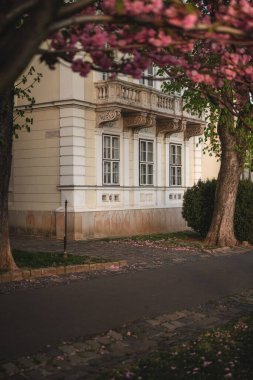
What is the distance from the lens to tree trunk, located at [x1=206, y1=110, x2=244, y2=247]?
56.9 ft

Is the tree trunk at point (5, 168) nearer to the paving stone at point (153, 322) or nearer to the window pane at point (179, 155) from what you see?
the paving stone at point (153, 322)

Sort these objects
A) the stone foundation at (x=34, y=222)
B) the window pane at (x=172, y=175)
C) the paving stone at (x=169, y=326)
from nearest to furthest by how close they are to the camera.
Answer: the paving stone at (x=169, y=326) < the stone foundation at (x=34, y=222) < the window pane at (x=172, y=175)

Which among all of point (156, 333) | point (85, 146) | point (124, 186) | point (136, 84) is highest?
point (136, 84)

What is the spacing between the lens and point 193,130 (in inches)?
1003

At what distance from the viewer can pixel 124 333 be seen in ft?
23.5

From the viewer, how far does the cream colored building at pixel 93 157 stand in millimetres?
19594

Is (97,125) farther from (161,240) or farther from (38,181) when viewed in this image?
(161,240)

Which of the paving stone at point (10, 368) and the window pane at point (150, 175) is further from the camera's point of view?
the window pane at point (150, 175)

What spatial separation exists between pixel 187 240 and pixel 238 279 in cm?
768

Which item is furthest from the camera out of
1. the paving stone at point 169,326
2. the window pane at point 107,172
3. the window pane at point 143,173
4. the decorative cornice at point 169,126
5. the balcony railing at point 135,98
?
the decorative cornice at point 169,126

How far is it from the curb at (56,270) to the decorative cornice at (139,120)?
29.4 feet

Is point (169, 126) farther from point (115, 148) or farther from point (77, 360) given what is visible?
point (77, 360)

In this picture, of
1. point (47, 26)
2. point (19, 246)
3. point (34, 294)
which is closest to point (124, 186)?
point (19, 246)

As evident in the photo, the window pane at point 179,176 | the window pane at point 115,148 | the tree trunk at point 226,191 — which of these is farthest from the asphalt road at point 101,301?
the window pane at point 179,176
